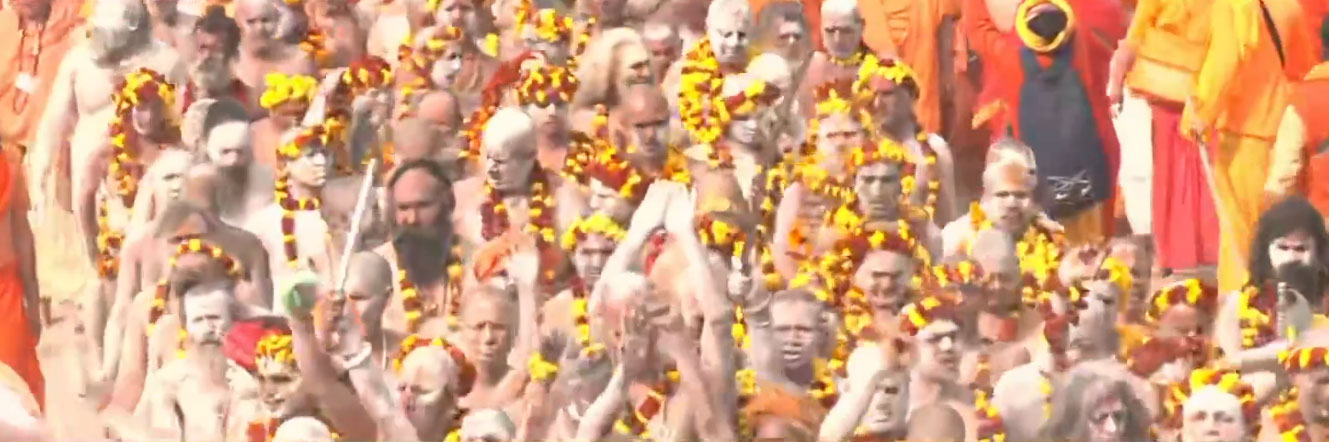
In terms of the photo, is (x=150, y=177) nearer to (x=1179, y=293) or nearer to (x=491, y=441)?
(x=491, y=441)

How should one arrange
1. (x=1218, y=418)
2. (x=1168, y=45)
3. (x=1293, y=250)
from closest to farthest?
(x=1218, y=418) → (x=1293, y=250) → (x=1168, y=45)

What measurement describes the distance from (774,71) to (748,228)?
494 millimetres

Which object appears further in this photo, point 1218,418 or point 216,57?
point 216,57

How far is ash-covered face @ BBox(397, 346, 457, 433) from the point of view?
8984 millimetres

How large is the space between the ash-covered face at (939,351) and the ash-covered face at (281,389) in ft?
6.31

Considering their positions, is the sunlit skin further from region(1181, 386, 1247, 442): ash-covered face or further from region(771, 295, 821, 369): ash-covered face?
region(1181, 386, 1247, 442): ash-covered face

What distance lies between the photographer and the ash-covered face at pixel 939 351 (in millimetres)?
8844

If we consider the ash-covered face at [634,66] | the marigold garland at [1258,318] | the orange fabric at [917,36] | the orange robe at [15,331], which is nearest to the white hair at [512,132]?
the ash-covered face at [634,66]

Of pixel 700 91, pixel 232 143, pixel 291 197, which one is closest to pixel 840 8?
pixel 700 91

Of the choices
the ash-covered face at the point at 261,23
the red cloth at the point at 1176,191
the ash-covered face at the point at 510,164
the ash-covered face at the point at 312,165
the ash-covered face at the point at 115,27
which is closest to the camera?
the red cloth at the point at 1176,191

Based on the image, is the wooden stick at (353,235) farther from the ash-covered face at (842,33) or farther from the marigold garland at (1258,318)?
the marigold garland at (1258,318)

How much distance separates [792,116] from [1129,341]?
4.09 ft

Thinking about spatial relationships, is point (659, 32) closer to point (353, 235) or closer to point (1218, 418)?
point (353, 235)

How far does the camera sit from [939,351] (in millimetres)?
8844
